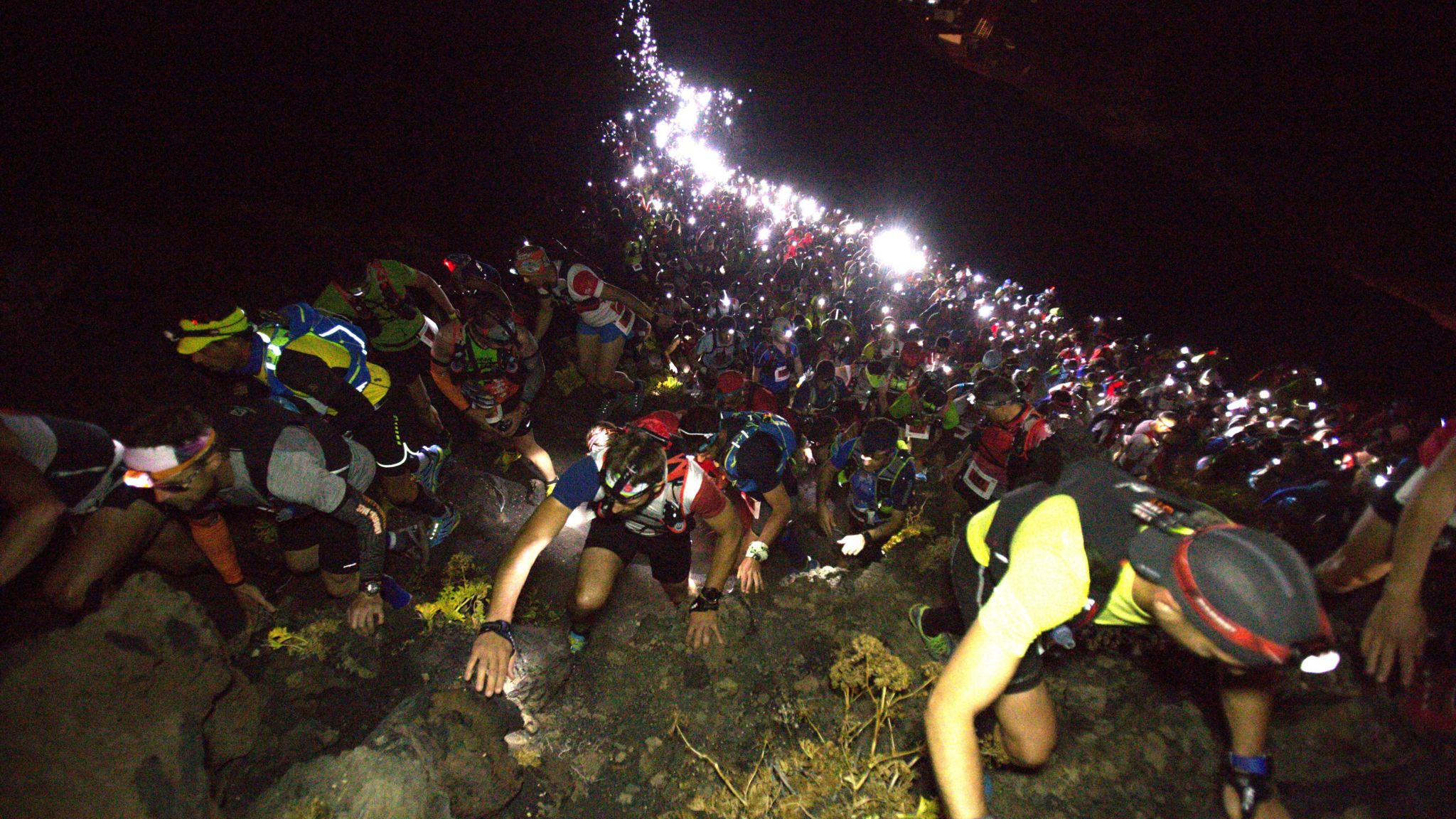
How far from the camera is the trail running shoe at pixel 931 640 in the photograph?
10.9ft

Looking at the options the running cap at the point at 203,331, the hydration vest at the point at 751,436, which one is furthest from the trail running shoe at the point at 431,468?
the hydration vest at the point at 751,436

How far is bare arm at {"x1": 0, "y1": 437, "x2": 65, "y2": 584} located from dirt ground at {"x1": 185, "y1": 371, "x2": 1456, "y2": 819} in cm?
129

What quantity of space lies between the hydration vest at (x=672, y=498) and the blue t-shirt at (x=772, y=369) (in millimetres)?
3758

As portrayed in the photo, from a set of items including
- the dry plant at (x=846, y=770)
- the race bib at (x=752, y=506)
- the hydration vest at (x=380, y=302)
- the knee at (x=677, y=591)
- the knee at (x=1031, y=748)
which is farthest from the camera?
the hydration vest at (x=380, y=302)

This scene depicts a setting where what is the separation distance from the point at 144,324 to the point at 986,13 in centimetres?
3915

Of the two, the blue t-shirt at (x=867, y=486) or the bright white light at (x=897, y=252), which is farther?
the bright white light at (x=897, y=252)

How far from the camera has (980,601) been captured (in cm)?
238

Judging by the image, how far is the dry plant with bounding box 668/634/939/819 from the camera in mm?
2264

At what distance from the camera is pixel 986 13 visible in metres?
29.0

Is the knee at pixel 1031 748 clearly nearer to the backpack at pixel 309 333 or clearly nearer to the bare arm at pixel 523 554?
the bare arm at pixel 523 554

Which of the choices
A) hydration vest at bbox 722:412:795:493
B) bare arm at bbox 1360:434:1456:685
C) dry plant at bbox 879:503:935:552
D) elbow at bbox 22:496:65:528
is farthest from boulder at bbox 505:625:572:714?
bare arm at bbox 1360:434:1456:685

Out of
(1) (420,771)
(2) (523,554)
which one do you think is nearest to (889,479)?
(2) (523,554)

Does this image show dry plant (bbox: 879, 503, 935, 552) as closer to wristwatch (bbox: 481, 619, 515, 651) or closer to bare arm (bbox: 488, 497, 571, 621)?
bare arm (bbox: 488, 497, 571, 621)

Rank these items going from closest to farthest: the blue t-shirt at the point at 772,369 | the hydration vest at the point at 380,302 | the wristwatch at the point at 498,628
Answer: the wristwatch at the point at 498,628
the hydration vest at the point at 380,302
the blue t-shirt at the point at 772,369
